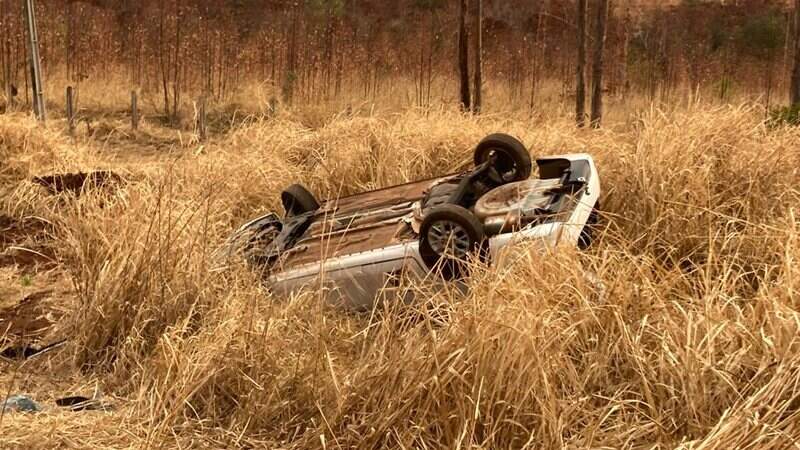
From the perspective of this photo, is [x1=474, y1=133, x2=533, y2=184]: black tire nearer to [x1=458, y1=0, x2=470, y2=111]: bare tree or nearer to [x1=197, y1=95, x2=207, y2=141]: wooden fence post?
[x1=458, y1=0, x2=470, y2=111]: bare tree

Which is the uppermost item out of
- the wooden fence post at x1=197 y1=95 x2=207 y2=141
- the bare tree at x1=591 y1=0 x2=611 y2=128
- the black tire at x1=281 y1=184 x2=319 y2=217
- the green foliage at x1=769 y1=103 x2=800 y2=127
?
the bare tree at x1=591 y1=0 x2=611 y2=128

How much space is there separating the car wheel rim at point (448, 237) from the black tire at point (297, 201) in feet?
5.78

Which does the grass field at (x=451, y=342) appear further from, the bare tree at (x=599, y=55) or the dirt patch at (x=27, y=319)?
the bare tree at (x=599, y=55)

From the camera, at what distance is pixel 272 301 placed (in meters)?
4.06

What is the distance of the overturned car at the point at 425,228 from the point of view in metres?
3.96

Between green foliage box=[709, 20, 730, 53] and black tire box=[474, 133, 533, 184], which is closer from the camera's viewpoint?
black tire box=[474, 133, 533, 184]

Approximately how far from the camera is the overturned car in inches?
156

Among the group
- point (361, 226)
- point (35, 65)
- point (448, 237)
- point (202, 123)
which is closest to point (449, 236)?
point (448, 237)

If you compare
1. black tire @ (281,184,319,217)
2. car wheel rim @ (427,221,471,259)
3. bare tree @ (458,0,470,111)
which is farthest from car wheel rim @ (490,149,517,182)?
bare tree @ (458,0,470,111)

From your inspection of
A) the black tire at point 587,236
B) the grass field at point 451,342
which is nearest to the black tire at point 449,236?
the grass field at point 451,342

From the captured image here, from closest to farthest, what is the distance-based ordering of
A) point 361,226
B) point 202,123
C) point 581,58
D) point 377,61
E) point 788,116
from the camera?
point 361,226, point 788,116, point 581,58, point 202,123, point 377,61

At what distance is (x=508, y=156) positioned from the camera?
5.52 meters

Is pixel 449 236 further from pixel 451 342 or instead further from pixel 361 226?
pixel 361 226

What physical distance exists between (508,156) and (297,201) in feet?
4.88
